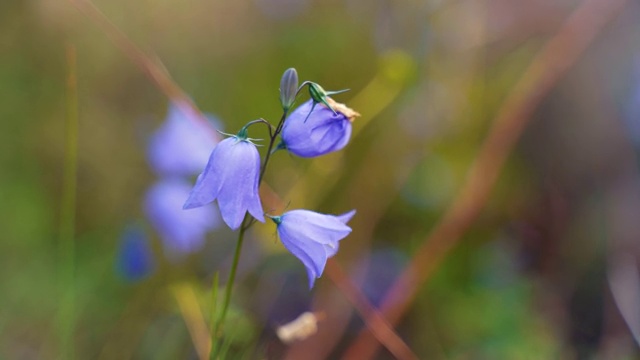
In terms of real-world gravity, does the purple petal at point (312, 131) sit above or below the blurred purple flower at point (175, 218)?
above

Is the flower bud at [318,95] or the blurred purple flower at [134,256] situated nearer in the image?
the flower bud at [318,95]

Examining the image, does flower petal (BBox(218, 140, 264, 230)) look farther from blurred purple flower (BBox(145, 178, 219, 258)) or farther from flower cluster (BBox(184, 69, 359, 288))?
blurred purple flower (BBox(145, 178, 219, 258))

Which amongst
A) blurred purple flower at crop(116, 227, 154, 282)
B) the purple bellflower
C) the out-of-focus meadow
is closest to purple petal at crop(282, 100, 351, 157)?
the purple bellflower

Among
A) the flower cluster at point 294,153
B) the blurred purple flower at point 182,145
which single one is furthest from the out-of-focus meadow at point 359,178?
the flower cluster at point 294,153

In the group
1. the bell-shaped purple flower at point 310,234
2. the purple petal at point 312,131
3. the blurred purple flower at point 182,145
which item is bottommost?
the blurred purple flower at point 182,145

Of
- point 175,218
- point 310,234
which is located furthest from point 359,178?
point 310,234

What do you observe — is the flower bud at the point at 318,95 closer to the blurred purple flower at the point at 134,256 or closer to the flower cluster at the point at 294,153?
the flower cluster at the point at 294,153

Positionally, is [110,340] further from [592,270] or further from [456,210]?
[592,270]

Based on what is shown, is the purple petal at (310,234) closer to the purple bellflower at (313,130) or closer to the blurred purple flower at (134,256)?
the purple bellflower at (313,130)
